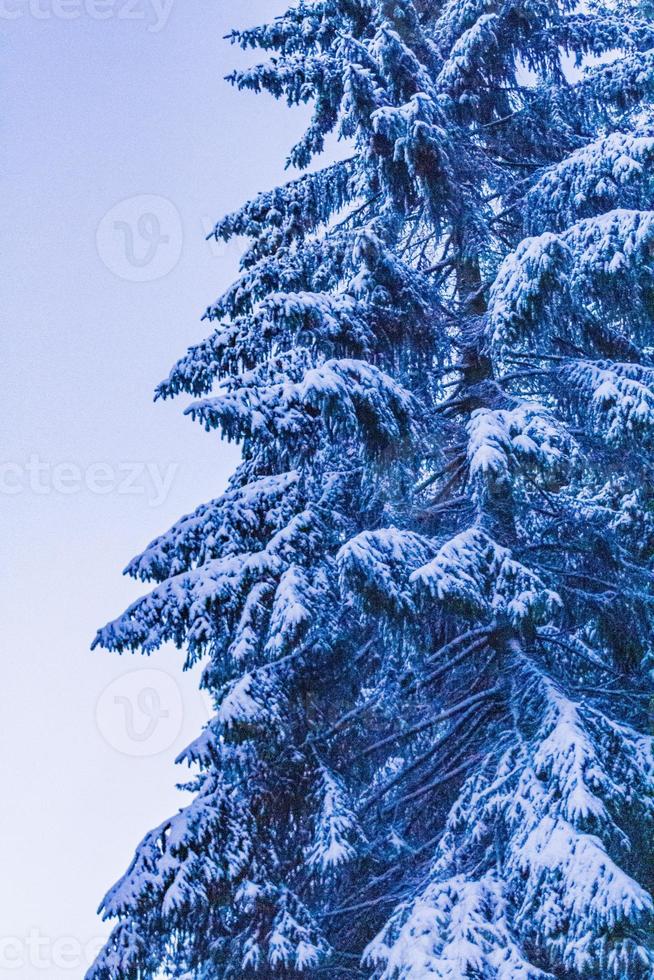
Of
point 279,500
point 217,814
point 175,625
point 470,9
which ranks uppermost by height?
point 470,9

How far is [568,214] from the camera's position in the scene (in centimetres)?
752

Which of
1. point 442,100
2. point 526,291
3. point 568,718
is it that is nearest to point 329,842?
point 568,718

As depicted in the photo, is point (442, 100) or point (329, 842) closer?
point (329, 842)

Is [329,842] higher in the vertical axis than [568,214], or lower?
lower

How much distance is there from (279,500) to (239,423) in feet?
3.16

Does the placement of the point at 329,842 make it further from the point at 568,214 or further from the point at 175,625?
the point at 568,214

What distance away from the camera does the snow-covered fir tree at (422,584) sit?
4883 millimetres

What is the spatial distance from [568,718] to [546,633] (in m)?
1.97

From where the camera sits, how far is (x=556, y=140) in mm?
9312

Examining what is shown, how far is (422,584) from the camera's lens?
5164 millimetres

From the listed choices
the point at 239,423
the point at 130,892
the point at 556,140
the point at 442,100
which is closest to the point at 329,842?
the point at 130,892

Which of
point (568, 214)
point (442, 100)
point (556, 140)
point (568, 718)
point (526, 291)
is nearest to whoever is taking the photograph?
point (568, 718)

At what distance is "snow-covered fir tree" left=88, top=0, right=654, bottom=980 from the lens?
4883mm

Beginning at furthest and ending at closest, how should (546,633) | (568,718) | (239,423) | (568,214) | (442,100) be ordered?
(442,100) → (568,214) → (546,633) → (239,423) → (568,718)
